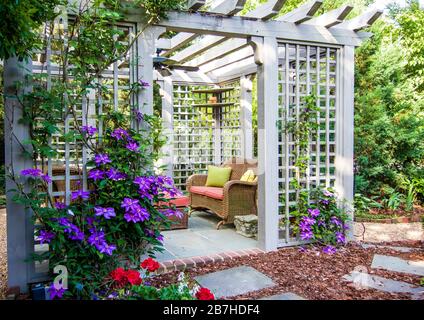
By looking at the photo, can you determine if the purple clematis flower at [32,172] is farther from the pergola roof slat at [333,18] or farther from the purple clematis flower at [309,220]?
the pergola roof slat at [333,18]

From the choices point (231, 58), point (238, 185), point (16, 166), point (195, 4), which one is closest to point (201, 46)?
point (231, 58)

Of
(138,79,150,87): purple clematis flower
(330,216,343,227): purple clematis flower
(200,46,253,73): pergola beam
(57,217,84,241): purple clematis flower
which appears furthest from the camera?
(200,46,253,73): pergola beam

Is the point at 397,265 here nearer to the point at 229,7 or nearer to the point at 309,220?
the point at 309,220

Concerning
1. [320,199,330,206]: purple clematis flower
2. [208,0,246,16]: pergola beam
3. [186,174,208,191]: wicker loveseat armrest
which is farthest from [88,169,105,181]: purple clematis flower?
[186,174,208,191]: wicker loveseat armrest

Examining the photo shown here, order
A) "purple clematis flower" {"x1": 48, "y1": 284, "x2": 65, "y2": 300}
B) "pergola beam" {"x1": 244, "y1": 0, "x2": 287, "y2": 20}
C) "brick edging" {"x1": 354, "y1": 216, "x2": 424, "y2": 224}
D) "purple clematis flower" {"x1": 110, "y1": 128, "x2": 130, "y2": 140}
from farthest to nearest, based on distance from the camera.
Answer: "brick edging" {"x1": 354, "y1": 216, "x2": 424, "y2": 224}
"pergola beam" {"x1": 244, "y1": 0, "x2": 287, "y2": 20}
"purple clematis flower" {"x1": 110, "y1": 128, "x2": 130, "y2": 140}
"purple clematis flower" {"x1": 48, "y1": 284, "x2": 65, "y2": 300}

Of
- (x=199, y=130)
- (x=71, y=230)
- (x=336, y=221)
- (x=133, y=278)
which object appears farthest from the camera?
(x=199, y=130)

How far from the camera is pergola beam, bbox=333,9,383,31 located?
380 centimetres

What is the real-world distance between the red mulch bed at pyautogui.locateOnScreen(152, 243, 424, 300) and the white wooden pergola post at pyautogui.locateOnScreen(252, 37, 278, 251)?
0.84ft

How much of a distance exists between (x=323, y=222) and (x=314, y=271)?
84 cm

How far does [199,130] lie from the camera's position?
7168 millimetres

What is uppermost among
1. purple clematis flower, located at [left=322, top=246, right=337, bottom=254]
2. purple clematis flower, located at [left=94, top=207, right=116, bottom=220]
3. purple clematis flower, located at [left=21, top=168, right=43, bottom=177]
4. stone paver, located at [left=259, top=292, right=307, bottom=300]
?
purple clematis flower, located at [left=21, top=168, right=43, bottom=177]

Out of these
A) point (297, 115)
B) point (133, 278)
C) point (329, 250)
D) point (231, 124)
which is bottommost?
point (329, 250)

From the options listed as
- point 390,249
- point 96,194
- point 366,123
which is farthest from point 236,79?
point 96,194

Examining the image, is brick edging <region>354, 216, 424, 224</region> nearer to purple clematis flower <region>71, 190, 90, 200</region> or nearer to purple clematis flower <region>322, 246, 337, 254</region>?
purple clematis flower <region>322, 246, 337, 254</region>
